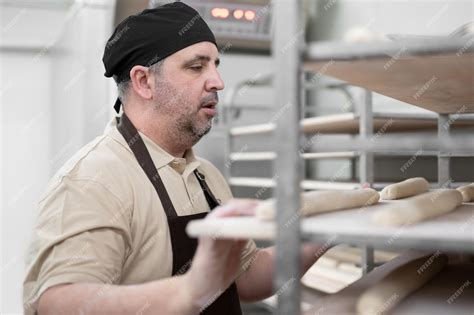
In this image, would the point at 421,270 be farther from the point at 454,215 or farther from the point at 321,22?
the point at 321,22

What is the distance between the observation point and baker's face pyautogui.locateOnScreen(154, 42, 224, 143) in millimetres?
1712

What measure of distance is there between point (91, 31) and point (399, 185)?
237 cm

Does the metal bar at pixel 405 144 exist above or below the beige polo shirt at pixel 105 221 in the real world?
above

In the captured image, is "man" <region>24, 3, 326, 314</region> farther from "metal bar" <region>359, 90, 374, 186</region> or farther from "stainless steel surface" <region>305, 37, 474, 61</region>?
"metal bar" <region>359, 90, 374, 186</region>

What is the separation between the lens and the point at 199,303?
1.09 metres

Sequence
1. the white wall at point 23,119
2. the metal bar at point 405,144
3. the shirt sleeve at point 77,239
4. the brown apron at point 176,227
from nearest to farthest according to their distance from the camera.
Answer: the metal bar at point 405,144, the shirt sleeve at point 77,239, the brown apron at point 176,227, the white wall at point 23,119

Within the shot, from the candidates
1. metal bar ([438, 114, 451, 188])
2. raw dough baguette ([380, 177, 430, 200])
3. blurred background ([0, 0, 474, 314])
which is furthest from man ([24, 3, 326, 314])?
blurred background ([0, 0, 474, 314])

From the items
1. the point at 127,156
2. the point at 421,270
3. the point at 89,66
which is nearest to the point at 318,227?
the point at 421,270

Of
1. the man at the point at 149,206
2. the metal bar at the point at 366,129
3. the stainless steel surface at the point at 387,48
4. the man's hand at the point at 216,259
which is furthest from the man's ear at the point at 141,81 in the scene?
the metal bar at the point at 366,129

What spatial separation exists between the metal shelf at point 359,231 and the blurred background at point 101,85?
176 cm

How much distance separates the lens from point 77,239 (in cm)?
133

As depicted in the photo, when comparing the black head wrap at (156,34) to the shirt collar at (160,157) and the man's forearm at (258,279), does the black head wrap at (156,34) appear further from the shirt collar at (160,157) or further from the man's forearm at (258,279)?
the man's forearm at (258,279)

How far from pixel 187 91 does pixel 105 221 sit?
508 millimetres

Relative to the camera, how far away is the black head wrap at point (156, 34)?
1.72m
